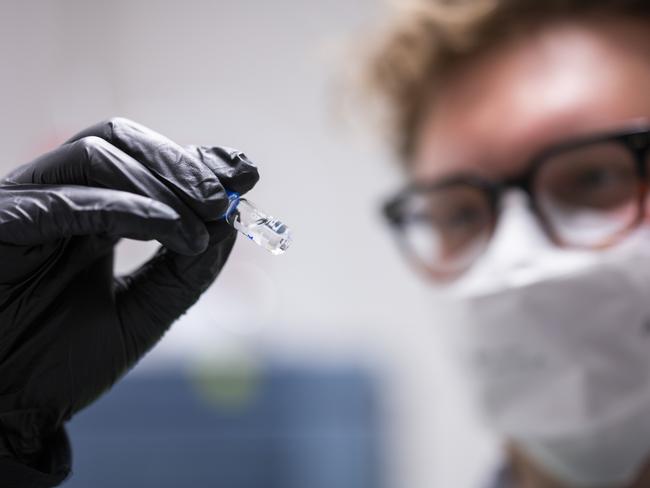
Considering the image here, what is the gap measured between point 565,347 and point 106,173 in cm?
65

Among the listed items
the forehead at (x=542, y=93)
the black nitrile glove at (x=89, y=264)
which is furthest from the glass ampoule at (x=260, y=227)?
the forehead at (x=542, y=93)

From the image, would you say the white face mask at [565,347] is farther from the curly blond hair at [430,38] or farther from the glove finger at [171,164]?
the glove finger at [171,164]

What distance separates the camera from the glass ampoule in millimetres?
481

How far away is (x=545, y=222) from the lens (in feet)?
3.09

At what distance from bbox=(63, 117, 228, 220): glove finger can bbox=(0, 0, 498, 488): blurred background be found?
1.01 m

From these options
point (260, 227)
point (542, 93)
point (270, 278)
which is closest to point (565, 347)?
point (542, 93)

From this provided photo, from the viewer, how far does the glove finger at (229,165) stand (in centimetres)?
48

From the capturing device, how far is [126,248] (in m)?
1.38

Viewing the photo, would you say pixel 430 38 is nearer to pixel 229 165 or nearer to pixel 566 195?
pixel 566 195

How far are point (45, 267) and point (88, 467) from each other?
1.11 meters

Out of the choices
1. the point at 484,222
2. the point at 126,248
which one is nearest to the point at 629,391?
the point at 484,222

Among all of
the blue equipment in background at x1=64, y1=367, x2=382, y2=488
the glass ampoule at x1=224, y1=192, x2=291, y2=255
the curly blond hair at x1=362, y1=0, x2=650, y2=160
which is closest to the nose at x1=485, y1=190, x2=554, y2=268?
the curly blond hair at x1=362, y1=0, x2=650, y2=160

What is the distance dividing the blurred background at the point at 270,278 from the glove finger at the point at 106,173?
1.01 metres

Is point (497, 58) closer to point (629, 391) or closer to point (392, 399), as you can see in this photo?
point (629, 391)
